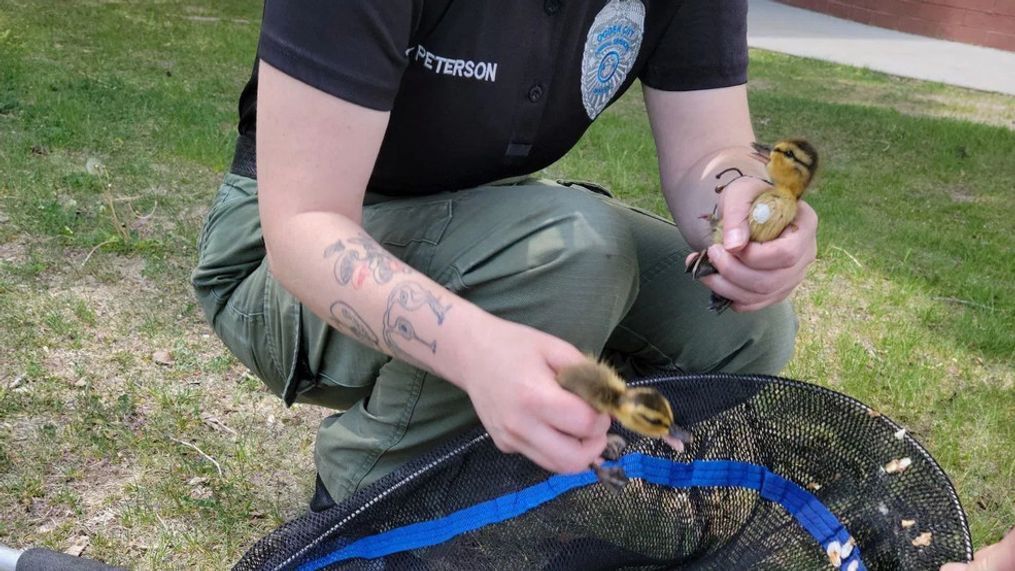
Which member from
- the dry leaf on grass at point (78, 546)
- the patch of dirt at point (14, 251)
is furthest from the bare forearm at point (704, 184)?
the patch of dirt at point (14, 251)

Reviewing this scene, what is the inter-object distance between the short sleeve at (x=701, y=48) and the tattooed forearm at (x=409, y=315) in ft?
2.59

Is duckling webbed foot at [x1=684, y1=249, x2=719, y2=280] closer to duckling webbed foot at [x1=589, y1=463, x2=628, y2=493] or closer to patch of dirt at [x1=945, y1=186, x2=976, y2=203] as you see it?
duckling webbed foot at [x1=589, y1=463, x2=628, y2=493]

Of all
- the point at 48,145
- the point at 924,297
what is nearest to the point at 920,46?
the point at 924,297

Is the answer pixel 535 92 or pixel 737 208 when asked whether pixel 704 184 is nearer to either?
pixel 737 208

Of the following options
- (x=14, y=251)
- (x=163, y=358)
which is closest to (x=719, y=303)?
(x=163, y=358)

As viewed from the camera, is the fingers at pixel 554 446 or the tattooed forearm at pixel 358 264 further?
the tattooed forearm at pixel 358 264

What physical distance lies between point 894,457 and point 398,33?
1.02 m

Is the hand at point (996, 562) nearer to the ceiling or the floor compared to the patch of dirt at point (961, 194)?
nearer to the ceiling

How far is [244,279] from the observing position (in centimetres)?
161

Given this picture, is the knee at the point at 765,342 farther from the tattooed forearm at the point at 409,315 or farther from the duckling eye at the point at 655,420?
the tattooed forearm at the point at 409,315

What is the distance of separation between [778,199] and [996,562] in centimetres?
61

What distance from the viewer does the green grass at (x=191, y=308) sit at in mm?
1858

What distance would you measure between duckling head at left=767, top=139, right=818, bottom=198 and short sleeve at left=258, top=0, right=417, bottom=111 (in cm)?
63

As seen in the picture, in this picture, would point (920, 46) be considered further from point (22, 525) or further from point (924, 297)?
point (22, 525)
